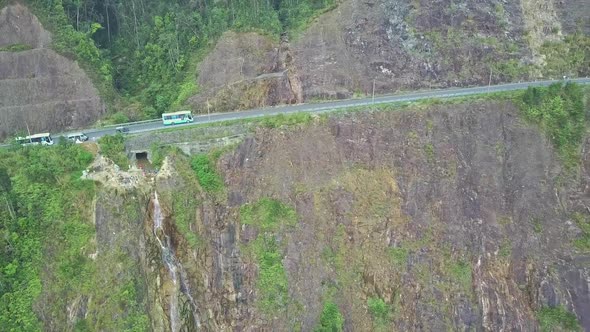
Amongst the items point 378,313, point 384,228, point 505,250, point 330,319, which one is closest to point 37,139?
point 330,319

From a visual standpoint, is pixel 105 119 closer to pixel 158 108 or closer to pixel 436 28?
pixel 158 108

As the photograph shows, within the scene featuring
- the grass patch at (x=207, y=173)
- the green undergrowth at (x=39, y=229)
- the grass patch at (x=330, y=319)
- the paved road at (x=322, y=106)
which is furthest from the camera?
the paved road at (x=322, y=106)

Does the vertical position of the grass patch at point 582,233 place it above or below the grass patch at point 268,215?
below

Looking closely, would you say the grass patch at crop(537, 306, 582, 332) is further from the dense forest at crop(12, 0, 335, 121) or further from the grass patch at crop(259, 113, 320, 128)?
the dense forest at crop(12, 0, 335, 121)

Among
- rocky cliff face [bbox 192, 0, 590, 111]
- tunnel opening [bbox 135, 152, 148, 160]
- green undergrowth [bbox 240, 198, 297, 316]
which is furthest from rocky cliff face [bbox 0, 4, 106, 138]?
green undergrowth [bbox 240, 198, 297, 316]

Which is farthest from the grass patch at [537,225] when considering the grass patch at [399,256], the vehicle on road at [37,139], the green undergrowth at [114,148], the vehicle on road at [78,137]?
the vehicle on road at [37,139]

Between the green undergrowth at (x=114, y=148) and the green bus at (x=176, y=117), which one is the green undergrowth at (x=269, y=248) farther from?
the green bus at (x=176, y=117)

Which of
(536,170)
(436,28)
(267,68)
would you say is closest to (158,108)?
(267,68)
